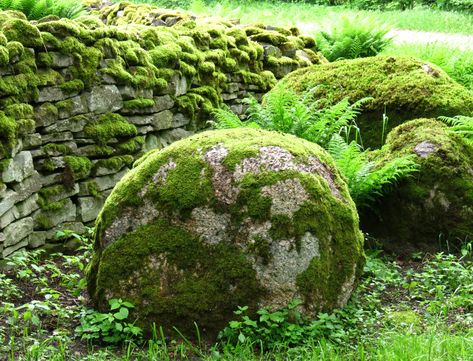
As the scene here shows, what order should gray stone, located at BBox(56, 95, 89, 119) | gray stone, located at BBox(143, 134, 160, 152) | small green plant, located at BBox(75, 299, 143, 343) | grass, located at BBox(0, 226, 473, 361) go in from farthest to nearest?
gray stone, located at BBox(143, 134, 160, 152)
gray stone, located at BBox(56, 95, 89, 119)
small green plant, located at BBox(75, 299, 143, 343)
grass, located at BBox(0, 226, 473, 361)

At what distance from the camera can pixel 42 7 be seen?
7754 mm

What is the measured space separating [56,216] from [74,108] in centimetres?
100

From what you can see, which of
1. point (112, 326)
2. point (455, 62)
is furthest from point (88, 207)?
point (455, 62)

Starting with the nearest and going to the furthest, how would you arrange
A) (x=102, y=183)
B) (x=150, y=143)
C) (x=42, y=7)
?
(x=102, y=183)
(x=150, y=143)
(x=42, y=7)

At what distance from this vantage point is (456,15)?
22.1 m

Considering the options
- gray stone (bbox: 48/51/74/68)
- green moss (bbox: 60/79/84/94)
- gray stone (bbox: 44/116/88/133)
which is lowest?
gray stone (bbox: 44/116/88/133)

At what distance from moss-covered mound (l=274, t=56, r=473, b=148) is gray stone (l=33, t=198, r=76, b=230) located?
9.82ft

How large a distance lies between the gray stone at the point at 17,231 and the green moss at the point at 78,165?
651mm

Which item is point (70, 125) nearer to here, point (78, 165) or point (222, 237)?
point (78, 165)

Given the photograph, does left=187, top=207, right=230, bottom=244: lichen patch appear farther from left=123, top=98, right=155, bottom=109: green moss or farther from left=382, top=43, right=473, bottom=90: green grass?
left=382, top=43, right=473, bottom=90: green grass

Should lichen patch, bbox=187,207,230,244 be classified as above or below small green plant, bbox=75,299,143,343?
above

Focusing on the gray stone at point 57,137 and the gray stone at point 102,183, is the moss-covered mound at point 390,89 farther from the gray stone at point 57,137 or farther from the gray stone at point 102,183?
the gray stone at point 57,137

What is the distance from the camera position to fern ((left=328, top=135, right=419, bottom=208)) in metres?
5.71

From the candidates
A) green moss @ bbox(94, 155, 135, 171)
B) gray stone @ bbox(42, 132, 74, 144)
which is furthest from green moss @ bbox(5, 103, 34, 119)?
green moss @ bbox(94, 155, 135, 171)
